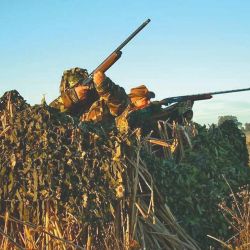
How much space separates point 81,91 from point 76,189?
441cm

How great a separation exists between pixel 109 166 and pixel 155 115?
11.8 ft

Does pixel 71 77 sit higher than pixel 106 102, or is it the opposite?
Answer: pixel 71 77

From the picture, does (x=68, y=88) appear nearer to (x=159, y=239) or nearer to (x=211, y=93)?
(x=211, y=93)

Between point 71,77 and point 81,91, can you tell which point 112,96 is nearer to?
point 81,91

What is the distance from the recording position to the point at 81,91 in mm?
10211

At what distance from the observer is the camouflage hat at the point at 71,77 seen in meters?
11.2

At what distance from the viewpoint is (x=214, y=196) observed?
7.27m

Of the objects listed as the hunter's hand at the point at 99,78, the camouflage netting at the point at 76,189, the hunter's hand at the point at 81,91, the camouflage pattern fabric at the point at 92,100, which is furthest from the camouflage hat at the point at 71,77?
the camouflage netting at the point at 76,189

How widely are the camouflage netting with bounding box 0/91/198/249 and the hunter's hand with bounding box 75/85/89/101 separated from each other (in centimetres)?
360

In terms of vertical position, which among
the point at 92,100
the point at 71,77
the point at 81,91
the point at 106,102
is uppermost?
the point at 71,77

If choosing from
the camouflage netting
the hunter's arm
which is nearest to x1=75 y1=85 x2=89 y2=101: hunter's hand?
the hunter's arm

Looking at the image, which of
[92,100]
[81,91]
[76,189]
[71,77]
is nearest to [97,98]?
[92,100]

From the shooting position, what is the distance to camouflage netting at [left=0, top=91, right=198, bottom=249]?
19.5 ft

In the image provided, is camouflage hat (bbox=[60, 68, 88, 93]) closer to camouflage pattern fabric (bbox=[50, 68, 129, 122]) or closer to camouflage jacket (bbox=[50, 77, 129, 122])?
camouflage pattern fabric (bbox=[50, 68, 129, 122])
